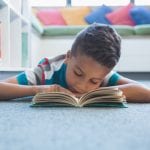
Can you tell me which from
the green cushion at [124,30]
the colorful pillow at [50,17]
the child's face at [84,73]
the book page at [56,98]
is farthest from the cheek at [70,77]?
the colorful pillow at [50,17]

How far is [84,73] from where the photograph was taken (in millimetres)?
1015

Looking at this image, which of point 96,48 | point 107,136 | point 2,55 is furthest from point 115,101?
point 2,55

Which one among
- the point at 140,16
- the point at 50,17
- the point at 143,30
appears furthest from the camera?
the point at 50,17

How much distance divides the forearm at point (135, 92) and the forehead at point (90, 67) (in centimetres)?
12

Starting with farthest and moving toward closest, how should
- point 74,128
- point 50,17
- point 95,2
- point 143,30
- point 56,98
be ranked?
1. point 95,2
2. point 50,17
3. point 143,30
4. point 56,98
5. point 74,128

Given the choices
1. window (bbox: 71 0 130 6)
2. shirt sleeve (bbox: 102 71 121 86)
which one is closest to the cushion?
window (bbox: 71 0 130 6)

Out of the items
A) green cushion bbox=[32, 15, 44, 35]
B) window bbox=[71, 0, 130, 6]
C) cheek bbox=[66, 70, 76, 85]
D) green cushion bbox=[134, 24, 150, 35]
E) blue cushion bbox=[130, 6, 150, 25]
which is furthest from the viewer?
window bbox=[71, 0, 130, 6]

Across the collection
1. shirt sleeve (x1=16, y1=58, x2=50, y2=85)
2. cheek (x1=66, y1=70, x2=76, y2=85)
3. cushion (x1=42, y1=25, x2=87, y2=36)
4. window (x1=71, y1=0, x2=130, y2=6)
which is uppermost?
window (x1=71, y1=0, x2=130, y2=6)

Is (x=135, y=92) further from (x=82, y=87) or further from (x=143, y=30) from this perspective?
(x=143, y=30)

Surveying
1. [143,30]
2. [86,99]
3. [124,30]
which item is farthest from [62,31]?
[86,99]

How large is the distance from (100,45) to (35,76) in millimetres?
267

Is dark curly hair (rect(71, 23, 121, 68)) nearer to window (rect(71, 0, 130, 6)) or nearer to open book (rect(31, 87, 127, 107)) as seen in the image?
open book (rect(31, 87, 127, 107))

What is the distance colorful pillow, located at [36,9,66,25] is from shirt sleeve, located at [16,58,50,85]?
253cm

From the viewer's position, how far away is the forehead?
1.01m
